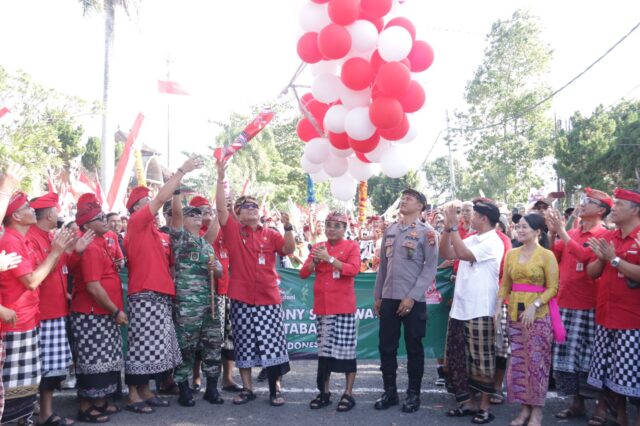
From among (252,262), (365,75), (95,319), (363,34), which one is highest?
(363,34)

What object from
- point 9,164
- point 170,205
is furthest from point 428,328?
point 9,164

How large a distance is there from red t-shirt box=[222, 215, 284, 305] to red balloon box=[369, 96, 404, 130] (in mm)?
1614

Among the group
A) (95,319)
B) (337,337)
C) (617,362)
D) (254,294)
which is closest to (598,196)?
(617,362)

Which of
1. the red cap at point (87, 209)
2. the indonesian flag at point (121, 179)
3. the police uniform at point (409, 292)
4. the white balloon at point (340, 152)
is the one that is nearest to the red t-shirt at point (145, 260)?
the red cap at point (87, 209)

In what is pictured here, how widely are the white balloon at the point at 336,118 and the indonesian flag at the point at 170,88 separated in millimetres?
9601

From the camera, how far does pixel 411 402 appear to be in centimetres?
498

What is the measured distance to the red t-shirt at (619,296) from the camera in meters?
4.23

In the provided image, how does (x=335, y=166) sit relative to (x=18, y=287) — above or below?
above

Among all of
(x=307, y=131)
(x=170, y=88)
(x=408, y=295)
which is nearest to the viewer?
(x=408, y=295)

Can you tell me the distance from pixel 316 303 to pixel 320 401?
903 millimetres

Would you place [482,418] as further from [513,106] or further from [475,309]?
[513,106]

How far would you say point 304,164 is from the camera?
555 cm

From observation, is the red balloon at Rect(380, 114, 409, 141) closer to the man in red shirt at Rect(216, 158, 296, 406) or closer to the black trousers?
the man in red shirt at Rect(216, 158, 296, 406)

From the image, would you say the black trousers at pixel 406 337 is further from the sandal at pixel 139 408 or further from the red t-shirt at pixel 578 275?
the sandal at pixel 139 408
